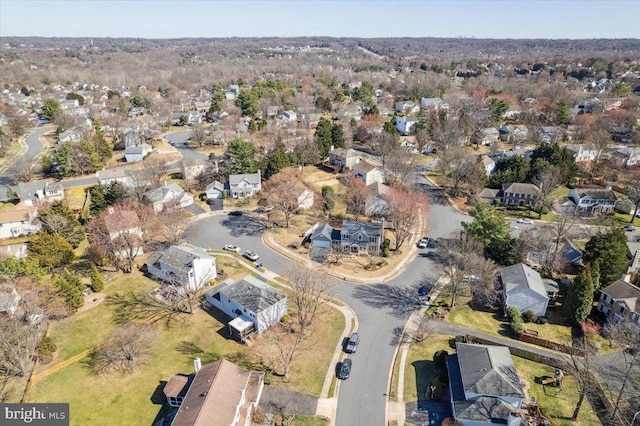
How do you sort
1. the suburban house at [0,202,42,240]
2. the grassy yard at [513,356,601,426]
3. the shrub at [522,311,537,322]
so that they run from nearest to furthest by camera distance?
the grassy yard at [513,356,601,426] → the shrub at [522,311,537,322] → the suburban house at [0,202,42,240]

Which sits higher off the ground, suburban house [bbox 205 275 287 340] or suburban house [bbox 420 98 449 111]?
suburban house [bbox 420 98 449 111]

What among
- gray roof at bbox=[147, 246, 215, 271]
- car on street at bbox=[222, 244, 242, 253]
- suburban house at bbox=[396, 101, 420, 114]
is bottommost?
car on street at bbox=[222, 244, 242, 253]

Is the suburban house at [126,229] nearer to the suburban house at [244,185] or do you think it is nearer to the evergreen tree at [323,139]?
the suburban house at [244,185]

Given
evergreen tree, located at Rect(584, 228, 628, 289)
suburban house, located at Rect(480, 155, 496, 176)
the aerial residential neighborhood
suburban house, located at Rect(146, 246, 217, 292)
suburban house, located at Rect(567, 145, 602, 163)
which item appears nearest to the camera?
the aerial residential neighborhood

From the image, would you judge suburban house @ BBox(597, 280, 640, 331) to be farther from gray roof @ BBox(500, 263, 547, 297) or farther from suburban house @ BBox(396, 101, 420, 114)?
suburban house @ BBox(396, 101, 420, 114)

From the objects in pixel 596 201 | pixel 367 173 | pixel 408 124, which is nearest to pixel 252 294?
pixel 367 173

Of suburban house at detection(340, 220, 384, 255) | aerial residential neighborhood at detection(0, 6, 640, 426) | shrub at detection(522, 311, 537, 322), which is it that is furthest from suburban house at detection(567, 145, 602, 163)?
shrub at detection(522, 311, 537, 322)

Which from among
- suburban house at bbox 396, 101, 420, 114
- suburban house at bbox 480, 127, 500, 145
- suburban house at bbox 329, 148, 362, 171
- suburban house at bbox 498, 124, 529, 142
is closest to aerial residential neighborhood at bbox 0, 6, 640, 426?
suburban house at bbox 329, 148, 362, 171

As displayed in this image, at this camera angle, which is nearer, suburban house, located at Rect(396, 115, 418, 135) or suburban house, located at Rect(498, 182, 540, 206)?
suburban house, located at Rect(498, 182, 540, 206)
